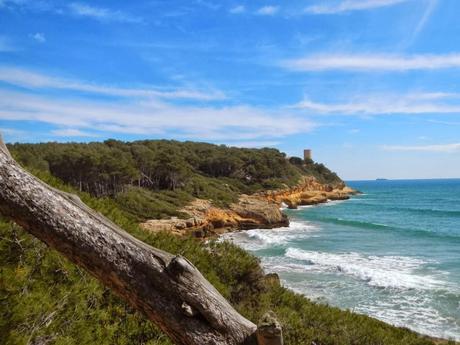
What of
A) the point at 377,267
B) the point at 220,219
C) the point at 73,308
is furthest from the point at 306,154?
the point at 73,308

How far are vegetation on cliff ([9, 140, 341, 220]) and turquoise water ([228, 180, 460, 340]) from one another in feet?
29.6

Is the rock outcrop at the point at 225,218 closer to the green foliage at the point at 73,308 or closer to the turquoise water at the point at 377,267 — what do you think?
the turquoise water at the point at 377,267

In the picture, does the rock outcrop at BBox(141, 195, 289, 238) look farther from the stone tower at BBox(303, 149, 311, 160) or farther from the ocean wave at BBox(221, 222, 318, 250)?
the stone tower at BBox(303, 149, 311, 160)

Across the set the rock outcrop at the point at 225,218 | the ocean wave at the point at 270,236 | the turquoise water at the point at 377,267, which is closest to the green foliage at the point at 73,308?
the turquoise water at the point at 377,267

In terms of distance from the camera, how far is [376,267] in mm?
22047

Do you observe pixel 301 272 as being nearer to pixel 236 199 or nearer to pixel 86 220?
pixel 86 220

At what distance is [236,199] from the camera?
46344 mm

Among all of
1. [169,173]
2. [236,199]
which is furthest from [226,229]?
[169,173]

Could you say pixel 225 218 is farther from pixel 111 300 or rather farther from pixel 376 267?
pixel 111 300

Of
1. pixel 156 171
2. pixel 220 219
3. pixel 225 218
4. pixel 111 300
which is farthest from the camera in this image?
pixel 156 171

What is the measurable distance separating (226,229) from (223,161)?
29518 mm

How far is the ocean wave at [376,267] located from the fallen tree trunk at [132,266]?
1783 centimetres

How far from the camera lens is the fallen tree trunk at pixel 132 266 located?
2.21 meters

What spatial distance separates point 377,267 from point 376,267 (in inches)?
2.0
